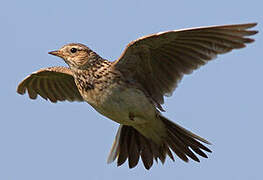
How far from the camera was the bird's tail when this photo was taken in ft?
26.7

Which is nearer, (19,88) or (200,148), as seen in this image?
(200,148)

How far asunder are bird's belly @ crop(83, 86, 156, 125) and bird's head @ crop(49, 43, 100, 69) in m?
0.53

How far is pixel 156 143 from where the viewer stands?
27.7ft

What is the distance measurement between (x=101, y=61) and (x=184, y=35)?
1130 millimetres

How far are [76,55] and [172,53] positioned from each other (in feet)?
3.92

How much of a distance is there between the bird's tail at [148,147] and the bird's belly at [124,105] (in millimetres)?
576

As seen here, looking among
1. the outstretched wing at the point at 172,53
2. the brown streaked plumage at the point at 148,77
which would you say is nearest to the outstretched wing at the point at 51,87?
the brown streaked plumage at the point at 148,77

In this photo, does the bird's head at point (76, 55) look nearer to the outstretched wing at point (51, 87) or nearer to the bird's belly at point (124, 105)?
the bird's belly at point (124, 105)

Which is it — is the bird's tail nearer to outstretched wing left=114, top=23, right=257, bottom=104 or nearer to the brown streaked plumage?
the brown streaked plumage

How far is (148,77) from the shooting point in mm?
7883

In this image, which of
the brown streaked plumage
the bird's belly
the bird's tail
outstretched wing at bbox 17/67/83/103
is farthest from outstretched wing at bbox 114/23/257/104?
outstretched wing at bbox 17/67/83/103

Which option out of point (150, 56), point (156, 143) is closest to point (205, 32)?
point (150, 56)

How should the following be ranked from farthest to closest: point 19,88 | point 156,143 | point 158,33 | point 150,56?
point 19,88 < point 156,143 < point 150,56 < point 158,33

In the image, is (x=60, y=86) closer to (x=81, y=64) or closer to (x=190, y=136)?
(x=81, y=64)
